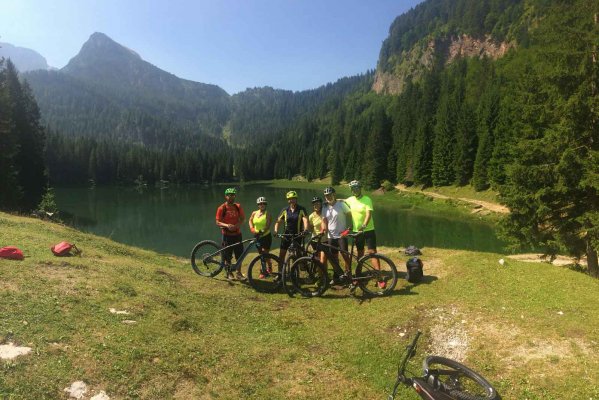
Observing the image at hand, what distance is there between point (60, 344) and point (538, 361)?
8182 mm

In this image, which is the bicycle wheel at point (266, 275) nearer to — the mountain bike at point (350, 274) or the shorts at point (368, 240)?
the mountain bike at point (350, 274)

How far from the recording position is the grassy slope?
5.84 m

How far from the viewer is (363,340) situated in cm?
825

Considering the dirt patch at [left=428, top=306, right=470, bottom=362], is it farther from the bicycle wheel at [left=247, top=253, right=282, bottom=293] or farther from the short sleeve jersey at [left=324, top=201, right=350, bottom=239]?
the bicycle wheel at [left=247, top=253, right=282, bottom=293]

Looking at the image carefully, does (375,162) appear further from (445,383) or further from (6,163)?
(445,383)

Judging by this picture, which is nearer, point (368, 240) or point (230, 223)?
point (368, 240)

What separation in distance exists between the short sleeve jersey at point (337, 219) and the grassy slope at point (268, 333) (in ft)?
5.94

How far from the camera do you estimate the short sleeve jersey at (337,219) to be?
459 inches

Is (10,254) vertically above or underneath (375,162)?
underneath

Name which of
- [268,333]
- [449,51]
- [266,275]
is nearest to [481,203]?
[266,275]

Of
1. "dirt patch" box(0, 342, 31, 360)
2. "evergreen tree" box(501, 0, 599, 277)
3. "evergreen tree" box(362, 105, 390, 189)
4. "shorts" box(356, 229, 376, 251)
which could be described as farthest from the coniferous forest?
"dirt patch" box(0, 342, 31, 360)

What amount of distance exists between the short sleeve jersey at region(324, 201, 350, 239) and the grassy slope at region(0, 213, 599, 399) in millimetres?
1809

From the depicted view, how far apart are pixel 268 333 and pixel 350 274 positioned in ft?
11.4

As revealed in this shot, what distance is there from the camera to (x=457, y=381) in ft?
18.7
